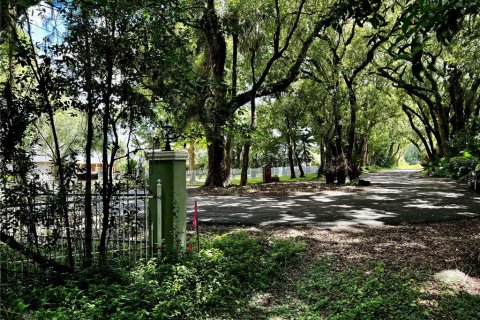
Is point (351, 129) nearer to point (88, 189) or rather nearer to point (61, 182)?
point (88, 189)

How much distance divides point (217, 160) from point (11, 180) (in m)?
14.2

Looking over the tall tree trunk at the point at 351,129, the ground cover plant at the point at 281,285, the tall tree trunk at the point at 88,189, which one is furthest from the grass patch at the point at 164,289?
the tall tree trunk at the point at 351,129

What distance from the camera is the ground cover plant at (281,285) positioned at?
4.12m

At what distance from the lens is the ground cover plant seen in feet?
13.5

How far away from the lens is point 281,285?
5324 millimetres

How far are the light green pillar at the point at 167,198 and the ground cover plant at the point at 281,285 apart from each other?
44 centimetres

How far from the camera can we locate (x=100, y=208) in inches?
213

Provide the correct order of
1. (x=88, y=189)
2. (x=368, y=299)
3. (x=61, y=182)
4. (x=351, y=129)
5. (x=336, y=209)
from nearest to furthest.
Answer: (x=368, y=299) → (x=61, y=182) → (x=88, y=189) → (x=336, y=209) → (x=351, y=129)

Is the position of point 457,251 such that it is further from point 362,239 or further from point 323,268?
point 323,268

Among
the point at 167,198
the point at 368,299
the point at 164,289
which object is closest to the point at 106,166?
the point at 167,198

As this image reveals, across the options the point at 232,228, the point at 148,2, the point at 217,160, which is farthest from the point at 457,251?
the point at 217,160

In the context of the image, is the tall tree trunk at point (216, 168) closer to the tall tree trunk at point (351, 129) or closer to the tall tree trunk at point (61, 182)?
the tall tree trunk at point (351, 129)

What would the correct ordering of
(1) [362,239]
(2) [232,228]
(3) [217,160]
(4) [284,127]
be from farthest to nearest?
(4) [284,127]
(3) [217,160]
(2) [232,228]
(1) [362,239]

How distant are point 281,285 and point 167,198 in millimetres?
2237
